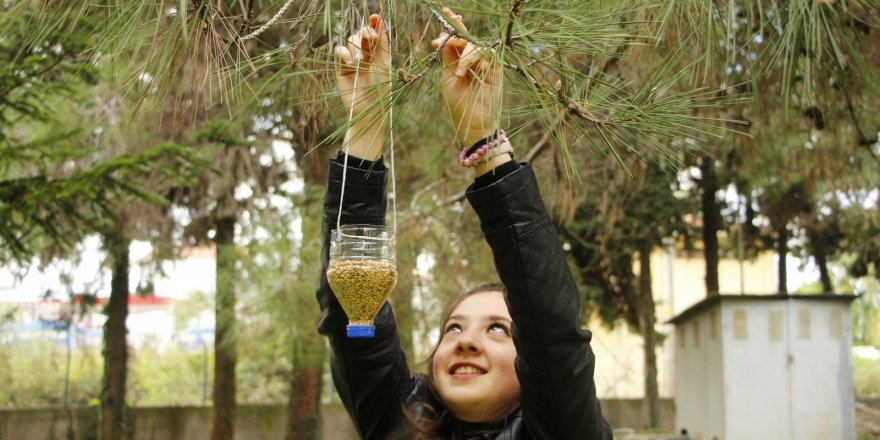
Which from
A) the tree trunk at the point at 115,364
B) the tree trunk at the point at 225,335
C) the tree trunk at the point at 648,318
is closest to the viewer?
the tree trunk at the point at 225,335

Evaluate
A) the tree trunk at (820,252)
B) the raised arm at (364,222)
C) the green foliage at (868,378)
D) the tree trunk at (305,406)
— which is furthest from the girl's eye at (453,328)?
the green foliage at (868,378)

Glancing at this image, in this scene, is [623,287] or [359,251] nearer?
[359,251]

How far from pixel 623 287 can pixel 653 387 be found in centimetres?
146

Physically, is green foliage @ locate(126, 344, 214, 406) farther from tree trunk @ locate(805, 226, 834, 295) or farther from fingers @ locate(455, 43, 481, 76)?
fingers @ locate(455, 43, 481, 76)

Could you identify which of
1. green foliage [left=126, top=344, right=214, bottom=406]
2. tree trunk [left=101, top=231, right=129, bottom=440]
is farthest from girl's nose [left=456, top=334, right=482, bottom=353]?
green foliage [left=126, top=344, right=214, bottom=406]

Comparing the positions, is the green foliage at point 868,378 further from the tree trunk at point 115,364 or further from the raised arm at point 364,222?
the raised arm at point 364,222

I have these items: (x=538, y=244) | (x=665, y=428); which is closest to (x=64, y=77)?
(x=538, y=244)

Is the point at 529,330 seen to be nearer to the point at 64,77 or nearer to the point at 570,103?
the point at 570,103

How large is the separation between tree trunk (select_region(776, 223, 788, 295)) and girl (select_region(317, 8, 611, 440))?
1129cm

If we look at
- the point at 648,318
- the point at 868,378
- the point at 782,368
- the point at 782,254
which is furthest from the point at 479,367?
the point at 868,378

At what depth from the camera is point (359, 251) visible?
1658 mm

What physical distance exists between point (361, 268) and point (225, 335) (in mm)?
6788

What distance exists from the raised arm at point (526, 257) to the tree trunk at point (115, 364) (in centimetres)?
982

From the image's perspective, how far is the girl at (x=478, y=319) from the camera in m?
1.54
